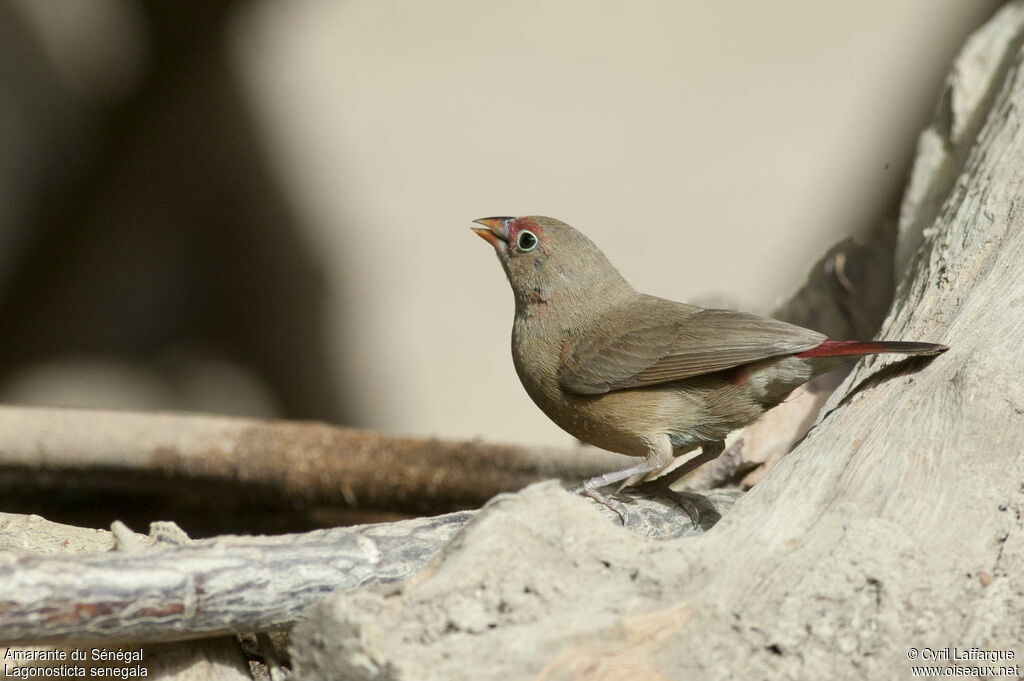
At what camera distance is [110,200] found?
8602mm

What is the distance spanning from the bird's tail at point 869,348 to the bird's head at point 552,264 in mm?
865

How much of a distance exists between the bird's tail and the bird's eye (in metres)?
1.10

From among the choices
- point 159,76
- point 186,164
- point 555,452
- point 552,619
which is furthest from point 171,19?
point 552,619

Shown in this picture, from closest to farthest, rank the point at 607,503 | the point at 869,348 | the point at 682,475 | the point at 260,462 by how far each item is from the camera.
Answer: the point at 869,348, the point at 607,503, the point at 682,475, the point at 260,462

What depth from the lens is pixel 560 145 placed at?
807 centimetres

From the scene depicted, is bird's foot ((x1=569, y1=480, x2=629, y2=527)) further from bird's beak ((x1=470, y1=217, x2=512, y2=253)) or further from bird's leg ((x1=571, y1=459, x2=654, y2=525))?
bird's beak ((x1=470, y1=217, x2=512, y2=253))

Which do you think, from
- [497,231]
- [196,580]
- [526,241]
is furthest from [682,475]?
[196,580]

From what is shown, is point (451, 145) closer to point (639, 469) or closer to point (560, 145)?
point (560, 145)

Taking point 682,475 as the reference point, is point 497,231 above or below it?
above

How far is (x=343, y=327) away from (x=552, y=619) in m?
6.35

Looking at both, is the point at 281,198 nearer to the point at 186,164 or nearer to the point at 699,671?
the point at 186,164

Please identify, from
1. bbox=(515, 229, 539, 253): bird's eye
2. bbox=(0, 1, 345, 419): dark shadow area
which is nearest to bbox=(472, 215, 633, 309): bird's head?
bbox=(515, 229, 539, 253): bird's eye

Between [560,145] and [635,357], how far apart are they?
5051 mm

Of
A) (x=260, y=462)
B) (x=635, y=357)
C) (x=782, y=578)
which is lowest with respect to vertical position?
(x=782, y=578)
